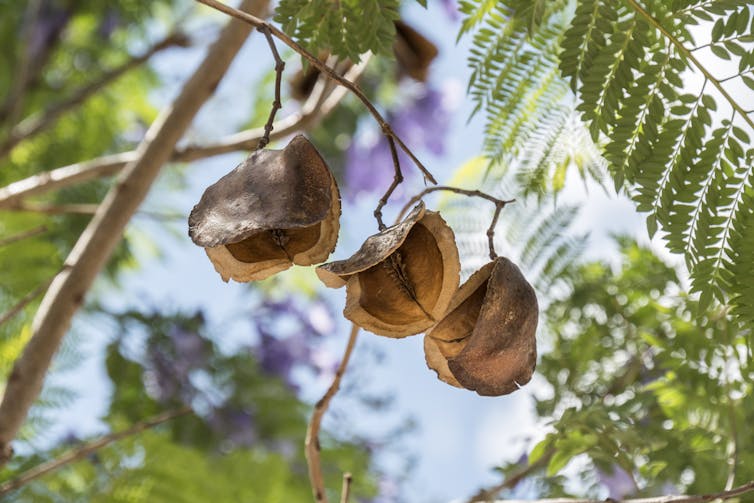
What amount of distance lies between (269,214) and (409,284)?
148 mm

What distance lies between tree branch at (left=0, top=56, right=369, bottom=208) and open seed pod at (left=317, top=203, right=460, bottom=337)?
2.98 feet

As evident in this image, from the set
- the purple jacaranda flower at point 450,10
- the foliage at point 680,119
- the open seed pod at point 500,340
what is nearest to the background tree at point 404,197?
the foliage at point 680,119

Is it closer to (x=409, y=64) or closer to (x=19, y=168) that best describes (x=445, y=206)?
(x=409, y=64)

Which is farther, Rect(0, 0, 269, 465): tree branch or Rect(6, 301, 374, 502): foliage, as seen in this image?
Rect(6, 301, 374, 502): foliage

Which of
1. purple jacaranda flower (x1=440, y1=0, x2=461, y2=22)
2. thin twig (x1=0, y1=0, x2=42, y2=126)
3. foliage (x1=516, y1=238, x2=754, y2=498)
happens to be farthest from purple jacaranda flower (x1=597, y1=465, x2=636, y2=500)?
thin twig (x1=0, y1=0, x2=42, y2=126)

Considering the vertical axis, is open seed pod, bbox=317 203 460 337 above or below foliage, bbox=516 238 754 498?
above

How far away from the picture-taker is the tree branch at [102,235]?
1.41 metres

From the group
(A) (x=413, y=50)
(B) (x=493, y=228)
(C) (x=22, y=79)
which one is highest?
(C) (x=22, y=79)

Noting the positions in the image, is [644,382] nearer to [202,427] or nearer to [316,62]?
[316,62]

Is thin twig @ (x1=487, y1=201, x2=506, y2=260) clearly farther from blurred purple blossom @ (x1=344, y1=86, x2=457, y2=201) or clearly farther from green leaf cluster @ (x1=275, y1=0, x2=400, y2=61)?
blurred purple blossom @ (x1=344, y1=86, x2=457, y2=201)

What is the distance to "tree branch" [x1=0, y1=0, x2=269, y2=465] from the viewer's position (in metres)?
1.41

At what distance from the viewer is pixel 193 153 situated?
1831 mm

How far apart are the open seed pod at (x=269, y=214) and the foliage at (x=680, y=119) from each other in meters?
0.30

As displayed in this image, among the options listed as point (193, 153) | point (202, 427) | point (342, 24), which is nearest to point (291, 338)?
point (202, 427)
